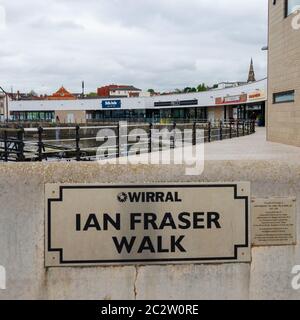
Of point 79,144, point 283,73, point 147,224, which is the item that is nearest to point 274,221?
point 147,224

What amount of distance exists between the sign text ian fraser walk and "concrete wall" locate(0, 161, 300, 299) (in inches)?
2.4

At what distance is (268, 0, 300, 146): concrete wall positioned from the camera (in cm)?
2095

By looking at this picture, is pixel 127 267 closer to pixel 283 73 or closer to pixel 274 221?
pixel 274 221

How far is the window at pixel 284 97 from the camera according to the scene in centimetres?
2175

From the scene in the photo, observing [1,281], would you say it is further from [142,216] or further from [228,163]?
[228,163]

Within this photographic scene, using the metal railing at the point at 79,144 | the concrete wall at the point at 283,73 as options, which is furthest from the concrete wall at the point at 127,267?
the concrete wall at the point at 283,73

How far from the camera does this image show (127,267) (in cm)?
327

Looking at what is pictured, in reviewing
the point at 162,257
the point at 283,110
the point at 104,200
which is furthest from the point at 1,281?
the point at 283,110

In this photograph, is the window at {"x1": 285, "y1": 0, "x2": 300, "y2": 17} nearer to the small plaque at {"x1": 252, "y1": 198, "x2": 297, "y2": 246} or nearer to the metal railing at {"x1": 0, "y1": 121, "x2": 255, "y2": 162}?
the metal railing at {"x1": 0, "y1": 121, "x2": 255, "y2": 162}

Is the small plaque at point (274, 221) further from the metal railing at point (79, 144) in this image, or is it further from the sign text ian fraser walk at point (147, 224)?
the metal railing at point (79, 144)

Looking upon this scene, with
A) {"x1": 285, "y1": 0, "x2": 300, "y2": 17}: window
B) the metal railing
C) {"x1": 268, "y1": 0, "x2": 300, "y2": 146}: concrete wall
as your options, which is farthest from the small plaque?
{"x1": 285, "y1": 0, "x2": 300, "y2": 17}: window

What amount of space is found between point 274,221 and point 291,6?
20444 millimetres

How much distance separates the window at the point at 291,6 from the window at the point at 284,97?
361 cm

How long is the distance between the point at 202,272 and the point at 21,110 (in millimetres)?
93690
